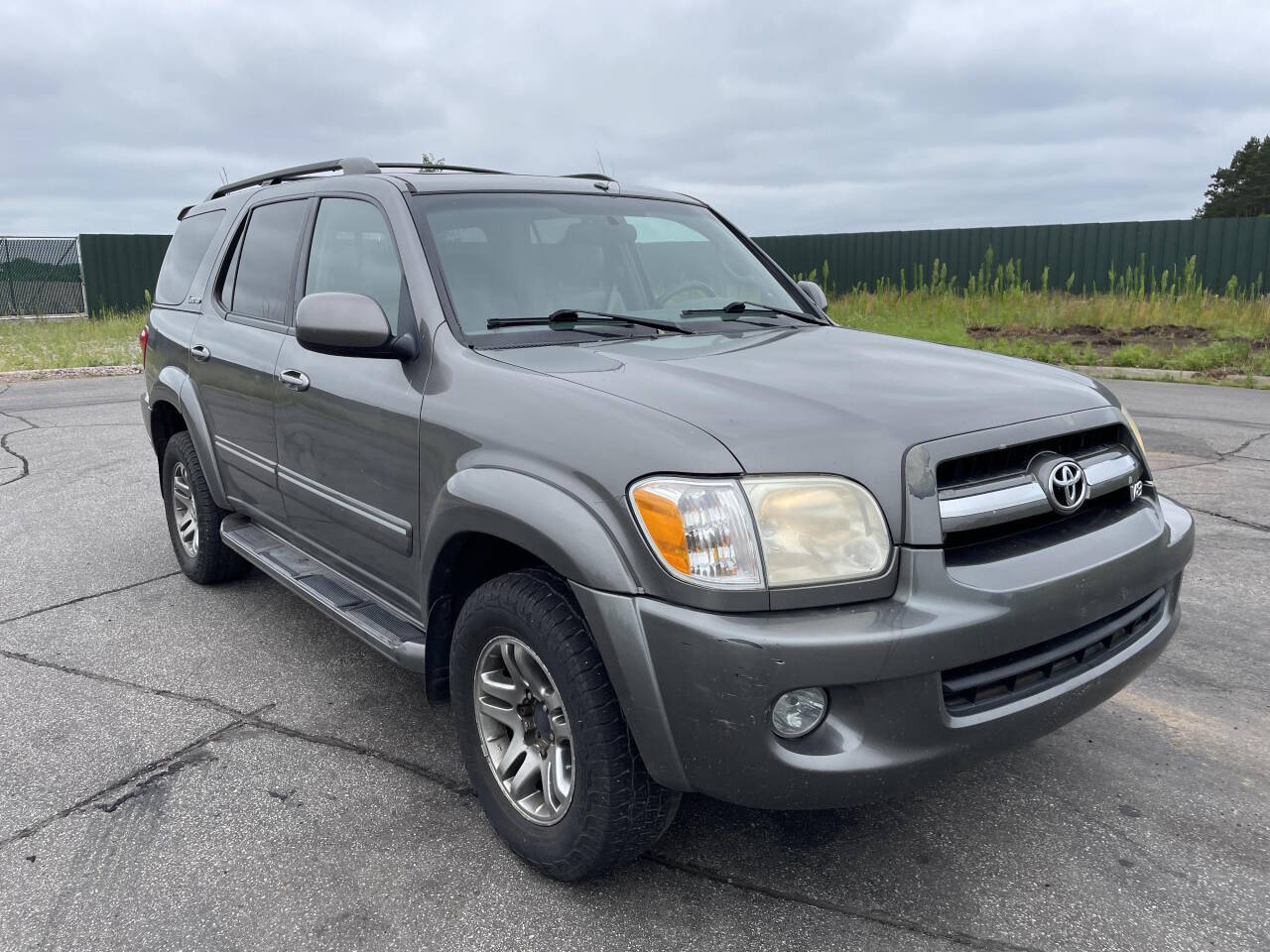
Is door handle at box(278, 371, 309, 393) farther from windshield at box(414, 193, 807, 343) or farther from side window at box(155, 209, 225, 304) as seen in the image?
side window at box(155, 209, 225, 304)

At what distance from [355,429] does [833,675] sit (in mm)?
1821

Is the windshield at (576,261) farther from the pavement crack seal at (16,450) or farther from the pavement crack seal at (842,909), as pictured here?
the pavement crack seal at (16,450)

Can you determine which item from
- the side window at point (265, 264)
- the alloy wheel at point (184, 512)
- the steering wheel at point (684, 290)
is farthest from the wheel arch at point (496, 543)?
the alloy wheel at point (184, 512)

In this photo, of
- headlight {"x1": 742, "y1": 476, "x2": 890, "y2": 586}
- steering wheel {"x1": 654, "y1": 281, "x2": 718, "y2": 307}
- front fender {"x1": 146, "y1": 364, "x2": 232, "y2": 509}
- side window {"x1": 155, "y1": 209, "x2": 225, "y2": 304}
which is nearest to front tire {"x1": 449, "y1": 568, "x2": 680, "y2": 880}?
headlight {"x1": 742, "y1": 476, "x2": 890, "y2": 586}

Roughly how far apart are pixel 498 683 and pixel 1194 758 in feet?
7.26

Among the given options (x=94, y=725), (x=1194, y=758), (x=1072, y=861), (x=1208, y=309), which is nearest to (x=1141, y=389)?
(x=1208, y=309)

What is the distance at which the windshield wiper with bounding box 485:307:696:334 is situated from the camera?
10.2ft

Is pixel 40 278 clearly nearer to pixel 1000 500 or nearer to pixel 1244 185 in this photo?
pixel 1000 500

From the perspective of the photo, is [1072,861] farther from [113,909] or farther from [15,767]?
[15,767]

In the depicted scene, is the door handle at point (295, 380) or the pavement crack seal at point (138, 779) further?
the door handle at point (295, 380)

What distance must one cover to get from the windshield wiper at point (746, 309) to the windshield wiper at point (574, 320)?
24 centimetres

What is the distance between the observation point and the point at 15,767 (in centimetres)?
324

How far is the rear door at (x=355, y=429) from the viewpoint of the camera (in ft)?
9.89

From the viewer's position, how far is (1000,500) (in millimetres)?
2340
